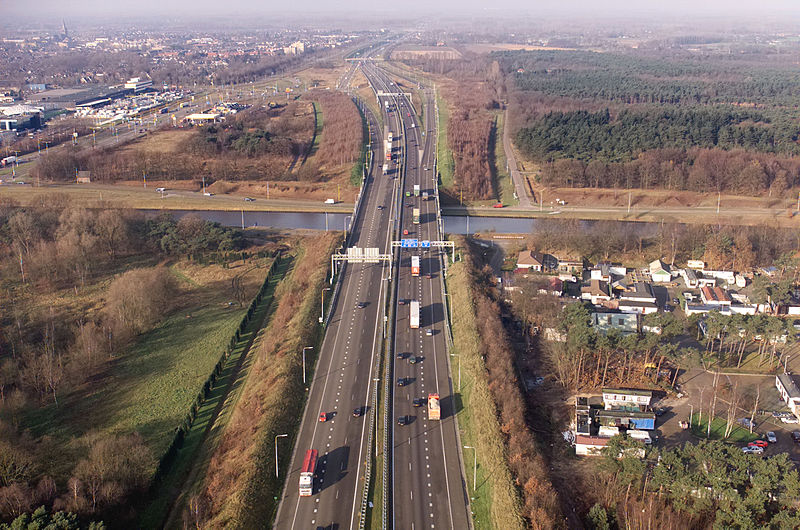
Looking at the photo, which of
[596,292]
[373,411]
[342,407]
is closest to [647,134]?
[596,292]

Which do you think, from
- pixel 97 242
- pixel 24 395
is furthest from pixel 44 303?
pixel 24 395

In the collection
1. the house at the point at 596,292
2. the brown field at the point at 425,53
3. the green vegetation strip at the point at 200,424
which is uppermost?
the brown field at the point at 425,53

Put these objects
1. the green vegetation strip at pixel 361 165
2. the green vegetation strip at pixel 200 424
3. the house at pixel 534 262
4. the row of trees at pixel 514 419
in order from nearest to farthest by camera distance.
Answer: the row of trees at pixel 514 419 → the green vegetation strip at pixel 200 424 → the house at pixel 534 262 → the green vegetation strip at pixel 361 165

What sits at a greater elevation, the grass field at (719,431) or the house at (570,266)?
the house at (570,266)

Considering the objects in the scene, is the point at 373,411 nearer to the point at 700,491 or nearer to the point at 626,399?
the point at 626,399

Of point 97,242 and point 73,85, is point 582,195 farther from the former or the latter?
point 73,85

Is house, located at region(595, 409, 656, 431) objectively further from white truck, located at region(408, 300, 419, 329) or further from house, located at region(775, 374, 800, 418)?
white truck, located at region(408, 300, 419, 329)

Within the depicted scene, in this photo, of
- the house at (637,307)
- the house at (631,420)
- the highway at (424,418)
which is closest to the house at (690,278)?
the house at (637,307)

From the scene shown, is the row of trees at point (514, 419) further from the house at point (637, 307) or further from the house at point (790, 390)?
the house at point (790, 390)
